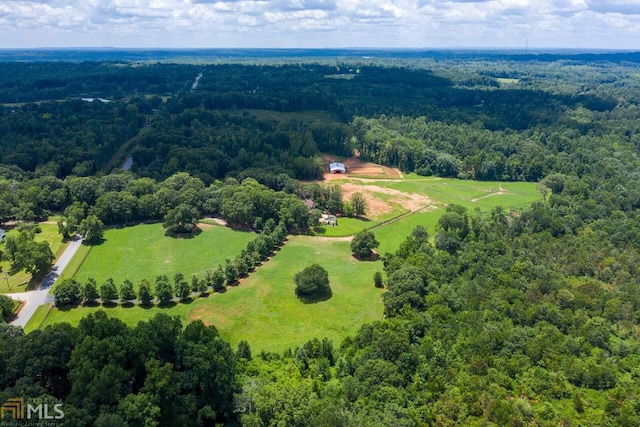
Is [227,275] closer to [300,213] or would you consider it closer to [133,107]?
[300,213]

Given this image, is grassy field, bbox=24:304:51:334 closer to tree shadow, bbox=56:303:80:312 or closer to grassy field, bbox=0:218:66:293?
tree shadow, bbox=56:303:80:312

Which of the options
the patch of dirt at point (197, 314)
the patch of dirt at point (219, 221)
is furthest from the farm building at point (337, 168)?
the patch of dirt at point (197, 314)

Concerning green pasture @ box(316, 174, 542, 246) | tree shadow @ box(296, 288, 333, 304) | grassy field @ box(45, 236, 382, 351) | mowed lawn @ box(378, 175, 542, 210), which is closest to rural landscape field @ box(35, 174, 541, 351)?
grassy field @ box(45, 236, 382, 351)

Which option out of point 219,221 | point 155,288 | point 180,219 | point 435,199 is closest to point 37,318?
point 155,288

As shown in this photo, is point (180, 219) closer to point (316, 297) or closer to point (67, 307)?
point (67, 307)

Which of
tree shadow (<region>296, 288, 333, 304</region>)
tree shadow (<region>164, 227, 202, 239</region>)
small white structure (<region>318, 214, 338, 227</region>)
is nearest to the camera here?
tree shadow (<region>296, 288, 333, 304</region>)

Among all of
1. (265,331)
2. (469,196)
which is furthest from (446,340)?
(469,196)

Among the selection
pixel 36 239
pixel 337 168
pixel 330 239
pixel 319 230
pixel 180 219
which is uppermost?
pixel 180 219
